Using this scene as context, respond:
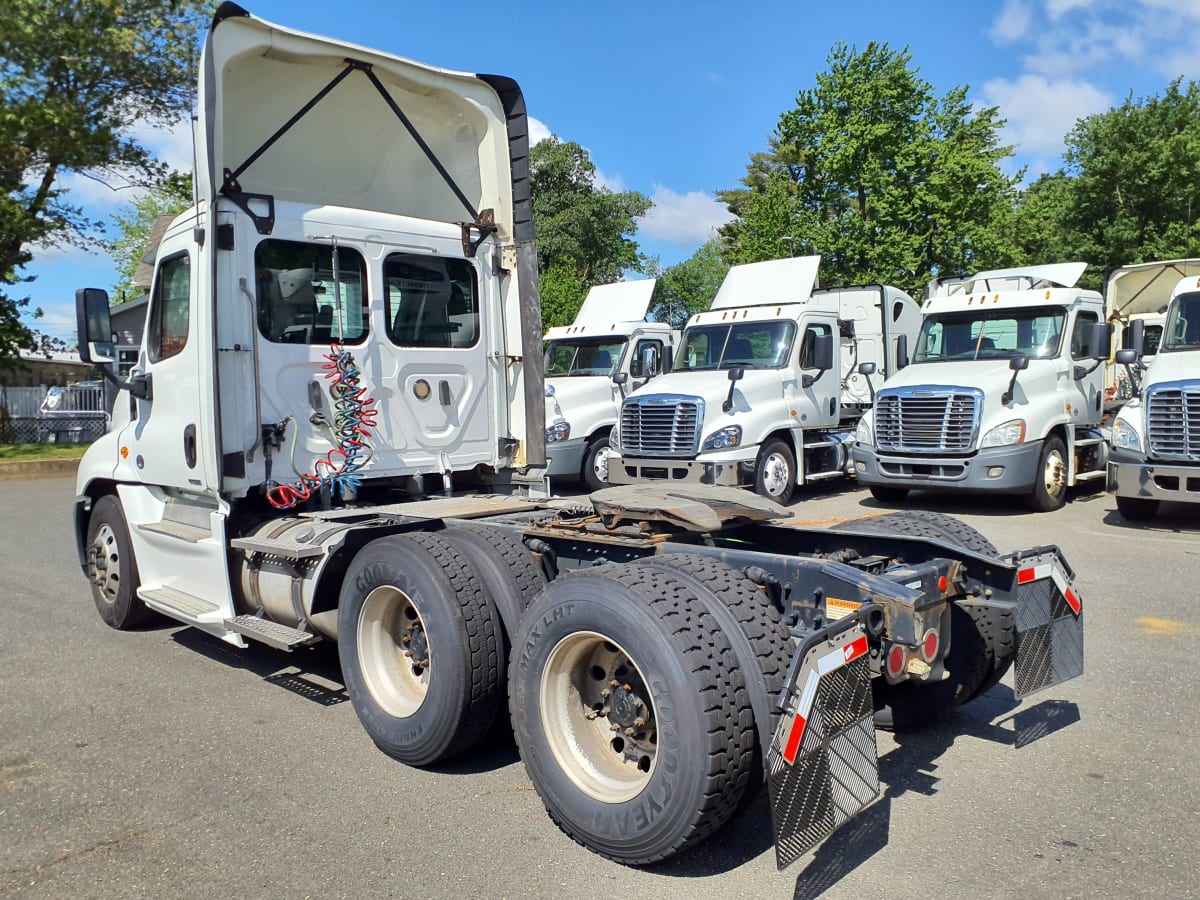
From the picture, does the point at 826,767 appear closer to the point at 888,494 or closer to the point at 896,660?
the point at 896,660

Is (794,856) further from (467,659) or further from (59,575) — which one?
(59,575)

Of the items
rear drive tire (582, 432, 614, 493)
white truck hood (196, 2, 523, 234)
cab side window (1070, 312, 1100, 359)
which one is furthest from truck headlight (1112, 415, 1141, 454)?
white truck hood (196, 2, 523, 234)

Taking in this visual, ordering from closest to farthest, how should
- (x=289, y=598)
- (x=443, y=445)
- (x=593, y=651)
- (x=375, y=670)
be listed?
(x=593, y=651) < (x=375, y=670) < (x=289, y=598) < (x=443, y=445)

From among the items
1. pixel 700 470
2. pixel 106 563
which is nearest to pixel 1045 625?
pixel 106 563

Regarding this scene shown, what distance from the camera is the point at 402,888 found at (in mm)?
3197

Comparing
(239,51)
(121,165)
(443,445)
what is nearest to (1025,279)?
(443,445)

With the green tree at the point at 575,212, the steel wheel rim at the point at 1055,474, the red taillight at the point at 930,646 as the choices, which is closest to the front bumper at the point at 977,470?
the steel wheel rim at the point at 1055,474

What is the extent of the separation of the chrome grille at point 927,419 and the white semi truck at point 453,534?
22.1 ft

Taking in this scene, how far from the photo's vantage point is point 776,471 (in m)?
13.0

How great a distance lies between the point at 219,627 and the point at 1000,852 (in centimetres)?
414

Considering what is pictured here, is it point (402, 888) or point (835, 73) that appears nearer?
point (402, 888)

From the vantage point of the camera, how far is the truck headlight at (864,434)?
40.3ft

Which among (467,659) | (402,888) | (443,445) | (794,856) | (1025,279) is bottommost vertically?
(402,888)

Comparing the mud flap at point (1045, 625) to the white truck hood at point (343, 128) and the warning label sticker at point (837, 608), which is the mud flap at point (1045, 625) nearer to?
the warning label sticker at point (837, 608)
